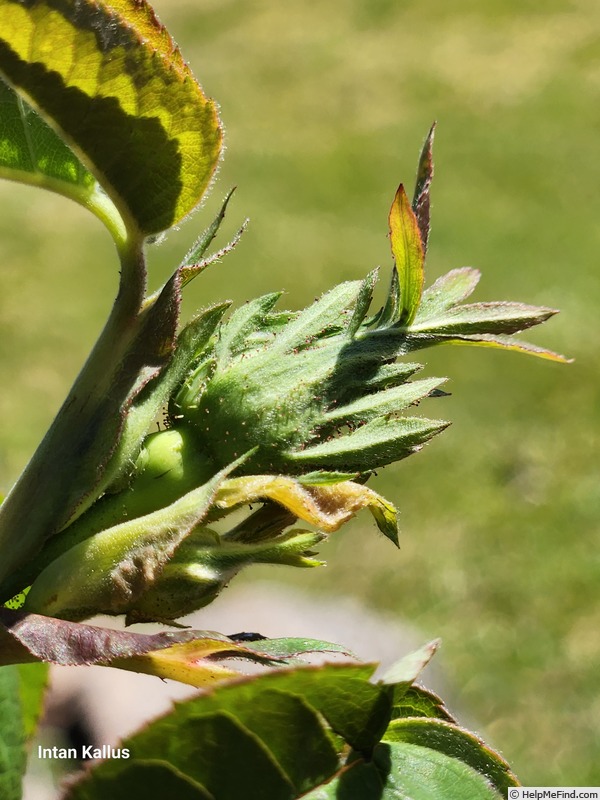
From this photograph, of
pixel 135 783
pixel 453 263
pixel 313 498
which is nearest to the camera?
pixel 135 783

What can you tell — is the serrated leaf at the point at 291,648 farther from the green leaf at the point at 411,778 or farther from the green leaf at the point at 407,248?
the green leaf at the point at 407,248

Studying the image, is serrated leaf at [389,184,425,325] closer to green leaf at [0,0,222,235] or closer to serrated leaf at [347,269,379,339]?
serrated leaf at [347,269,379,339]

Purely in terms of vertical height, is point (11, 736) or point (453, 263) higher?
point (453, 263)

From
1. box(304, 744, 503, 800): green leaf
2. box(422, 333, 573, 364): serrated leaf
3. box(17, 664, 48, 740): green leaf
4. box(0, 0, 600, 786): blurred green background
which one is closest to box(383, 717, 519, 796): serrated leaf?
box(304, 744, 503, 800): green leaf

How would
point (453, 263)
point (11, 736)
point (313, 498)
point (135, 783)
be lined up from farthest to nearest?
point (453, 263), point (11, 736), point (313, 498), point (135, 783)

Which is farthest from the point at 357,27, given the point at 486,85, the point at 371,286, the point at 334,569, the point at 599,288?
the point at 371,286

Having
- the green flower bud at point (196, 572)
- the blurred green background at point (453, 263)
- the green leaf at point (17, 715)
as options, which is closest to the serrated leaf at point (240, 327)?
the green flower bud at point (196, 572)

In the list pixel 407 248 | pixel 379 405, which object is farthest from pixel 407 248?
pixel 379 405

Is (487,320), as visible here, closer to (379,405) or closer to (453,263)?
(379,405)
